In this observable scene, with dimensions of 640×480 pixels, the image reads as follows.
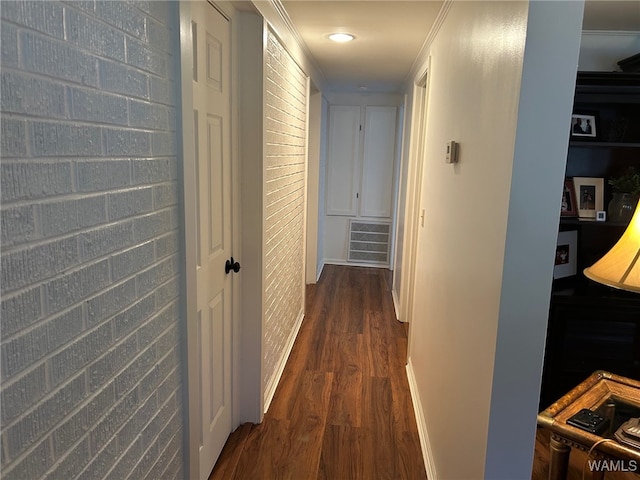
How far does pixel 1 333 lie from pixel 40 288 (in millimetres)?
100

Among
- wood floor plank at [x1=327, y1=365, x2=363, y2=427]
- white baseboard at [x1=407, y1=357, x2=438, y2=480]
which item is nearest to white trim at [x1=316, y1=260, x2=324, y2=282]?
wood floor plank at [x1=327, y1=365, x2=363, y2=427]

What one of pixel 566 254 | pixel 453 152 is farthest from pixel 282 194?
pixel 566 254

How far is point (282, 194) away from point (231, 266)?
86 centimetres

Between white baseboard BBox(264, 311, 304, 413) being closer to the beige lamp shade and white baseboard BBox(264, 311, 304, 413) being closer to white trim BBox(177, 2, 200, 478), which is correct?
white trim BBox(177, 2, 200, 478)

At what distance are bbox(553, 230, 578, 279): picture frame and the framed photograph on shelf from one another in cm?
55

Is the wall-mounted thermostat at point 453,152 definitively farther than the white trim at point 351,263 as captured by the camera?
No

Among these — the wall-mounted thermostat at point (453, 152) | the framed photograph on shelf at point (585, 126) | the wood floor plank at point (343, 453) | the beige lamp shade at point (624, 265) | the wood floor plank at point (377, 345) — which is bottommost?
the wood floor plank at point (343, 453)

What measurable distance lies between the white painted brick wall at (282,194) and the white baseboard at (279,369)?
36 millimetres

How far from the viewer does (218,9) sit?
6.07ft

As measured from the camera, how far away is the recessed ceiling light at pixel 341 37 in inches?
114

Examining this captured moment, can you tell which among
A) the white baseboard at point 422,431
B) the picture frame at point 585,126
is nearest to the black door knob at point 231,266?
the white baseboard at point 422,431

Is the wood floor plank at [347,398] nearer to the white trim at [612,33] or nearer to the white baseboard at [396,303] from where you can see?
the white baseboard at [396,303]

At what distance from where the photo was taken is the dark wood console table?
4.55 ft

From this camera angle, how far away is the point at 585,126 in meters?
2.63
